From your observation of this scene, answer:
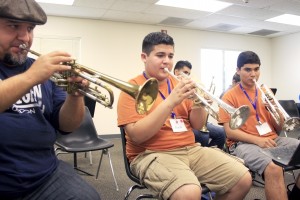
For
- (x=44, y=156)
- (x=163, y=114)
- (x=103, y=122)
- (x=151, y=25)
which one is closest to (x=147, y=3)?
(x=151, y=25)

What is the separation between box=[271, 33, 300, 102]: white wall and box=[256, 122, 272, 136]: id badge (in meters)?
7.44

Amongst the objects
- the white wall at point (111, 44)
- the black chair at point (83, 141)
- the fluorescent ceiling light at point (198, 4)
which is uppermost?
the fluorescent ceiling light at point (198, 4)

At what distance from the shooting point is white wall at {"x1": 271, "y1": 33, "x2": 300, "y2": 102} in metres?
9.02

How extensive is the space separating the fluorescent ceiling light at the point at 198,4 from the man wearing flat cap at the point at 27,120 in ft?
15.9

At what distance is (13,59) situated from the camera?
4.53ft

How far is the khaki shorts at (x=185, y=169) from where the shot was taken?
63.1 inches

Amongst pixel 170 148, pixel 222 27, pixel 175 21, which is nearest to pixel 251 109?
pixel 170 148

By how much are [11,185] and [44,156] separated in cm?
22

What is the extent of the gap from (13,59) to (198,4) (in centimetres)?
534

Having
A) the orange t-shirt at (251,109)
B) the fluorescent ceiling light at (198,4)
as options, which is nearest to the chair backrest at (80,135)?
the orange t-shirt at (251,109)

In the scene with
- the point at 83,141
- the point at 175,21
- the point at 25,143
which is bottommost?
the point at 83,141

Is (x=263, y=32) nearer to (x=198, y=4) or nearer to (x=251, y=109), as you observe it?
(x=198, y=4)

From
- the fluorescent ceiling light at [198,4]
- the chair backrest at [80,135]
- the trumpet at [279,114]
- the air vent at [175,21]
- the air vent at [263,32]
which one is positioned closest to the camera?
the trumpet at [279,114]

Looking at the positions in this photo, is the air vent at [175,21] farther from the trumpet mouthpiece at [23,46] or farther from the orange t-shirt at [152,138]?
the trumpet mouthpiece at [23,46]
